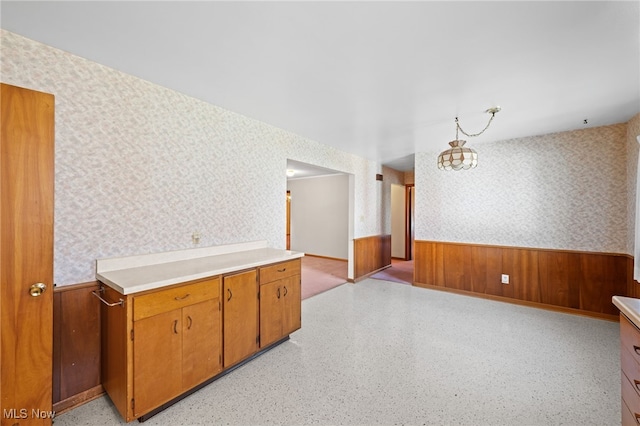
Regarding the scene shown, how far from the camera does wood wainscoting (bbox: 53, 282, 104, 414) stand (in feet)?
5.52

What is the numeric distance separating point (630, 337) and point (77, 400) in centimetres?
324

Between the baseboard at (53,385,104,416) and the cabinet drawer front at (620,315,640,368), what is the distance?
10.3 feet

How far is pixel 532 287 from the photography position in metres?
3.65

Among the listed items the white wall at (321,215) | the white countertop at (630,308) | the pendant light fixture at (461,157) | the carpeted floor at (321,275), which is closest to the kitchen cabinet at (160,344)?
the carpeted floor at (321,275)

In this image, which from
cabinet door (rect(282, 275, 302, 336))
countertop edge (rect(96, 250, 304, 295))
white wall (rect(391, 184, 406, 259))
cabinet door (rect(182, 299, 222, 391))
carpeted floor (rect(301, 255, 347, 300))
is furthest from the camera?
white wall (rect(391, 184, 406, 259))

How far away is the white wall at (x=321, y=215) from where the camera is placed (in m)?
6.79

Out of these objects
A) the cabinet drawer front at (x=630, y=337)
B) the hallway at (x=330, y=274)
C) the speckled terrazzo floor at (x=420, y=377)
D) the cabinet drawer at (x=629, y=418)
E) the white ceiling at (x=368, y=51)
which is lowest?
the hallway at (x=330, y=274)

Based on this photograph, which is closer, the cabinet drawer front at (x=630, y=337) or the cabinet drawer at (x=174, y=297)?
the cabinet drawer front at (x=630, y=337)

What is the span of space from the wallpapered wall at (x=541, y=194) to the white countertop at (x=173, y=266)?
3013 millimetres

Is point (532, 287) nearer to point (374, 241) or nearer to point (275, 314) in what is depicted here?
point (374, 241)

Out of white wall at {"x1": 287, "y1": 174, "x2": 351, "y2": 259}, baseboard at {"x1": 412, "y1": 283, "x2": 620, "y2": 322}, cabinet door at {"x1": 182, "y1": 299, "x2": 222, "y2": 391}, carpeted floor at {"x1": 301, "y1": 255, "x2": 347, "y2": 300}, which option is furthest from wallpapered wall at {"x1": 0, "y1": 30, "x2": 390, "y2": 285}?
white wall at {"x1": 287, "y1": 174, "x2": 351, "y2": 259}

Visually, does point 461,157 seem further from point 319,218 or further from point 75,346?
point 319,218

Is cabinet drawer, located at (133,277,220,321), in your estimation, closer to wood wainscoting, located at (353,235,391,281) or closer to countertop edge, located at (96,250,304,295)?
countertop edge, located at (96,250,304,295)

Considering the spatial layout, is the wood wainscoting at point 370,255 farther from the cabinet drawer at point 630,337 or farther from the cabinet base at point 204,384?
the cabinet drawer at point 630,337
